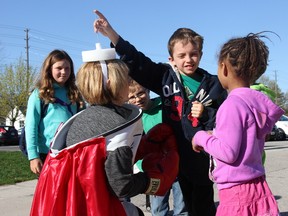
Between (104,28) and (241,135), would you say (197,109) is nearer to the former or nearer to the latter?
(241,135)

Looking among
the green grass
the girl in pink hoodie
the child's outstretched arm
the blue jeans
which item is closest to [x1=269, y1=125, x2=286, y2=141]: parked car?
the green grass

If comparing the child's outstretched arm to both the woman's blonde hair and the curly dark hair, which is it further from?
the curly dark hair

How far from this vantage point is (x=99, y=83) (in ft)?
7.97

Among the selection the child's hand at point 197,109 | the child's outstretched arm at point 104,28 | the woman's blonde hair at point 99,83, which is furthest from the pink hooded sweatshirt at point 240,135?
the child's outstretched arm at point 104,28

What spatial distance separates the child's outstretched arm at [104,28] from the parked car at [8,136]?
27318 millimetres

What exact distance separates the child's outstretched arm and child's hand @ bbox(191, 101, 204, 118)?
26.9 inches

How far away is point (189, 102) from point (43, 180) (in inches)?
46.5

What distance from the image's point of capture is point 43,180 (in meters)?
2.35

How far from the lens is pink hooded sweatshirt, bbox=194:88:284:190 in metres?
2.37

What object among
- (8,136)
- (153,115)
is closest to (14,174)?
(153,115)

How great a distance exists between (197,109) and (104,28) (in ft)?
2.70

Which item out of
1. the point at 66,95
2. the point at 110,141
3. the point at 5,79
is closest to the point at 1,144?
the point at 5,79

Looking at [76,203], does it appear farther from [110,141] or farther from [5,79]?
[5,79]

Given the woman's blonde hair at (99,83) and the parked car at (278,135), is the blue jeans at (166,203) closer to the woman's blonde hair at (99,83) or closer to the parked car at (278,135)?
the woman's blonde hair at (99,83)
